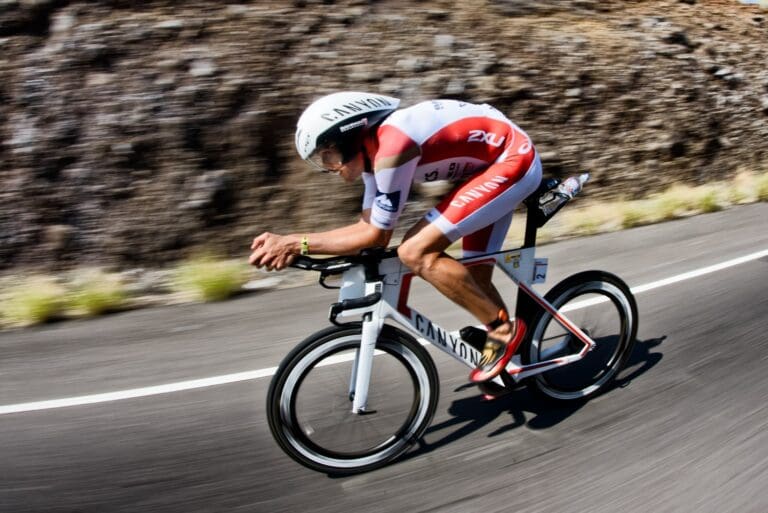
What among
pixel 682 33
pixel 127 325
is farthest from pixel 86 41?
pixel 682 33

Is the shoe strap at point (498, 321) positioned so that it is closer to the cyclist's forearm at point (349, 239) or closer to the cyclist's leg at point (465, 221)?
the cyclist's leg at point (465, 221)

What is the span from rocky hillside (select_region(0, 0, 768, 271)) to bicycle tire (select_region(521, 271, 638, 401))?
540 centimetres

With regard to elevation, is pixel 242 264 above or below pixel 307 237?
below

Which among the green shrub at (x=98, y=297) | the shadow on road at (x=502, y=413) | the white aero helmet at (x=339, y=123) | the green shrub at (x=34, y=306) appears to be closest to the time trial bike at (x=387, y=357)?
the shadow on road at (x=502, y=413)

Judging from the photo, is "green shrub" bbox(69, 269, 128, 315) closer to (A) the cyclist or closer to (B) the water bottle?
(A) the cyclist

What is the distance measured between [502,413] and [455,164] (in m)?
1.67

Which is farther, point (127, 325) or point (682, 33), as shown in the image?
point (682, 33)

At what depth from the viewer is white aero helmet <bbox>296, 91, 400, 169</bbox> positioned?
319 cm

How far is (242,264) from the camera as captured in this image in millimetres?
7215

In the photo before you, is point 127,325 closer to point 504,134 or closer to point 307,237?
point 307,237

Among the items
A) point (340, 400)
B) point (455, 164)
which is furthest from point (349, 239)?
point (340, 400)

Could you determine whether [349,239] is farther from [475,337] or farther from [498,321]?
[475,337]

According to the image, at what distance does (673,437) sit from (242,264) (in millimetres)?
4719

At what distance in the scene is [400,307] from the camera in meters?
3.59
